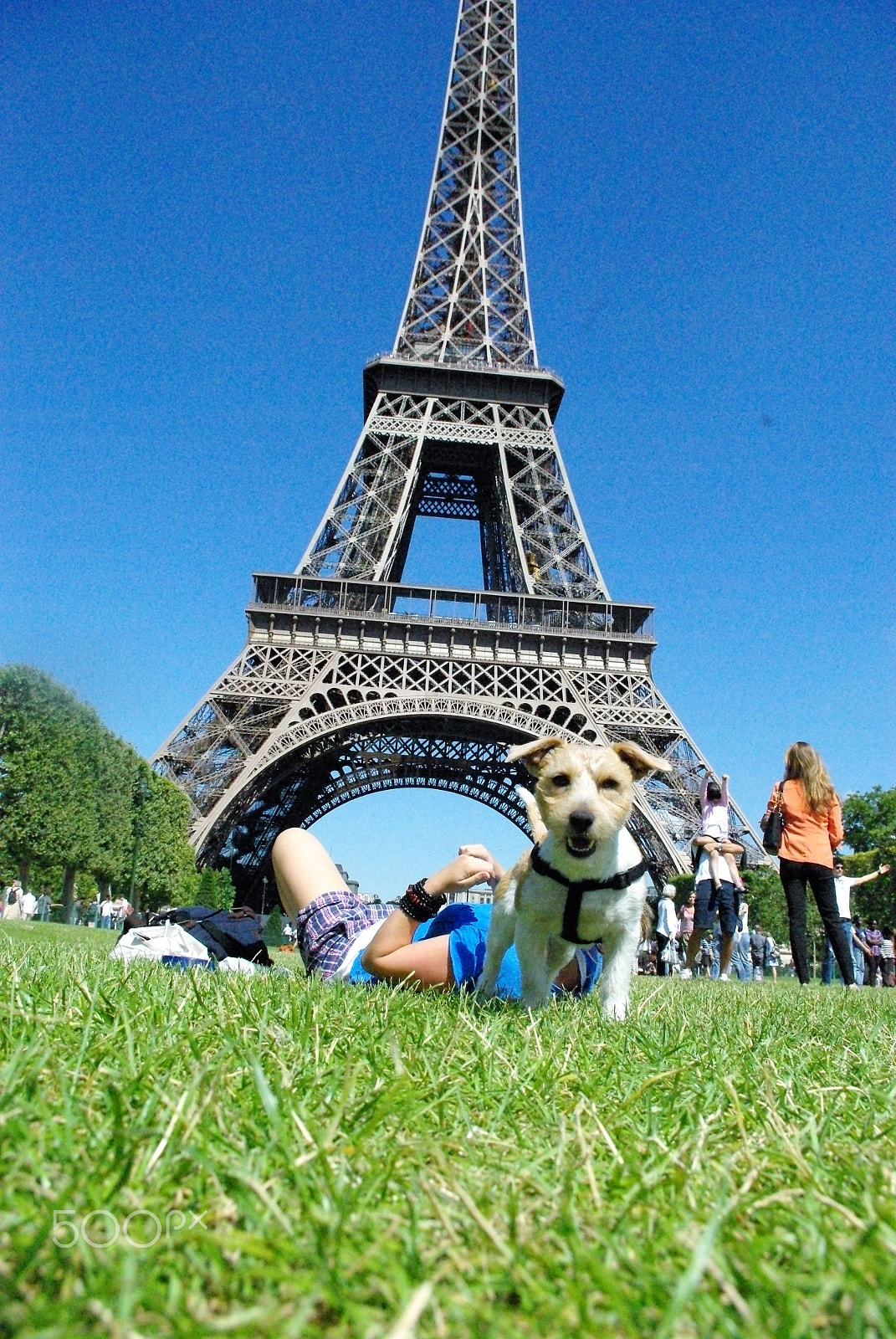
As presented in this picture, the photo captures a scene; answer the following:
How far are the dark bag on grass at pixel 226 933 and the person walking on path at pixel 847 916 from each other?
13.2ft

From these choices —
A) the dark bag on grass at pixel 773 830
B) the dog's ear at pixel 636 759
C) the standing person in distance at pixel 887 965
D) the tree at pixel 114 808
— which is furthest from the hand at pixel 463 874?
the tree at pixel 114 808

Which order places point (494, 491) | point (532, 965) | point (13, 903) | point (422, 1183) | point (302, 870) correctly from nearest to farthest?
point (422, 1183), point (532, 965), point (302, 870), point (13, 903), point (494, 491)

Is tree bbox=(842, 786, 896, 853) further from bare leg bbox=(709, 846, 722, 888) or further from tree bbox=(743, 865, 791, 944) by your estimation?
bare leg bbox=(709, 846, 722, 888)

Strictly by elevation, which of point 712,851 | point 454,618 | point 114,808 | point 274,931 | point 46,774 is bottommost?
point 274,931

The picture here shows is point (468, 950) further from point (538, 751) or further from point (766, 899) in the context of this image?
point (766, 899)

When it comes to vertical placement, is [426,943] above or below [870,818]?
below

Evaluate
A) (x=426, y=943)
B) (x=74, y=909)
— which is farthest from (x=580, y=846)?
(x=74, y=909)

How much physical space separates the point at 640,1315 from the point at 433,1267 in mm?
200

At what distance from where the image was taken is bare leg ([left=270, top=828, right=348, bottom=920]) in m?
4.05

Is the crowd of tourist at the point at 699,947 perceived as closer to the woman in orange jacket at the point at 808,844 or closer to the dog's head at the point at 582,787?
the woman in orange jacket at the point at 808,844

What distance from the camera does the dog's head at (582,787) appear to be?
2590 mm

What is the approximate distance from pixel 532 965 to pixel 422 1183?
1.83 meters

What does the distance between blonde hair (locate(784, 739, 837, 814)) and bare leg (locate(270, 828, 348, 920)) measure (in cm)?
349

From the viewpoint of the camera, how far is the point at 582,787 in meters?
2.68
